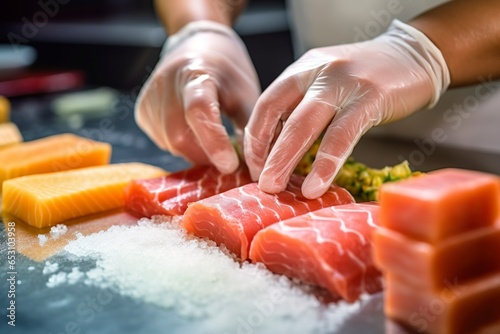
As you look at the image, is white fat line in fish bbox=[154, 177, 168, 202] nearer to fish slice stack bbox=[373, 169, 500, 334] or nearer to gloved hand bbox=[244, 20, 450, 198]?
gloved hand bbox=[244, 20, 450, 198]

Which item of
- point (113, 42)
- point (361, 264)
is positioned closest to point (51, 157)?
point (361, 264)

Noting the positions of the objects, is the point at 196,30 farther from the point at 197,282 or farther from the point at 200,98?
the point at 197,282

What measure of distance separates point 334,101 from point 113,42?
12.8 ft

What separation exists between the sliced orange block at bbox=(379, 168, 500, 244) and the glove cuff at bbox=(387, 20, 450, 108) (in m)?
1.02

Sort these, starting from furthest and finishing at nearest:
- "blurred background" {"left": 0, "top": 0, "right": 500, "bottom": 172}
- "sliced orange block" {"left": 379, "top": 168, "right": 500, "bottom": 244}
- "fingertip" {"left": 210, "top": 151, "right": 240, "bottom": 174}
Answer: "blurred background" {"left": 0, "top": 0, "right": 500, "bottom": 172}, "fingertip" {"left": 210, "top": 151, "right": 240, "bottom": 174}, "sliced orange block" {"left": 379, "top": 168, "right": 500, "bottom": 244}

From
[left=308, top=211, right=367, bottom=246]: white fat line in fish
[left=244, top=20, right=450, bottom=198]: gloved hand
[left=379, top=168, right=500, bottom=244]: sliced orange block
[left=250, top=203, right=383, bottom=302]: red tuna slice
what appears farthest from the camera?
[left=244, top=20, right=450, bottom=198]: gloved hand

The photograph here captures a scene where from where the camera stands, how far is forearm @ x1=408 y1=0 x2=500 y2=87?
8.61ft

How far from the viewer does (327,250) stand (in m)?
1.96

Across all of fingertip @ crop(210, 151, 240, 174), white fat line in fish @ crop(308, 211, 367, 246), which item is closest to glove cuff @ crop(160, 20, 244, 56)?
fingertip @ crop(210, 151, 240, 174)

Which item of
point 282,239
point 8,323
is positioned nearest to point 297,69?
point 282,239

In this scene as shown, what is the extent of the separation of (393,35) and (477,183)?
1.24m

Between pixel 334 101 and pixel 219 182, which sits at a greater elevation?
pixel 334 101

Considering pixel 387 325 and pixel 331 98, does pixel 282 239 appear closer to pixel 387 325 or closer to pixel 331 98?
pixel 387 325

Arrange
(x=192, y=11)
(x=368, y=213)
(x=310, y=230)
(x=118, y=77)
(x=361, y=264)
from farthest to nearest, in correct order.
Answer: (x=118, y=77), (x=192, y=11), (x=368, y=213), (x=310, y=230), (x=361, y=264)
